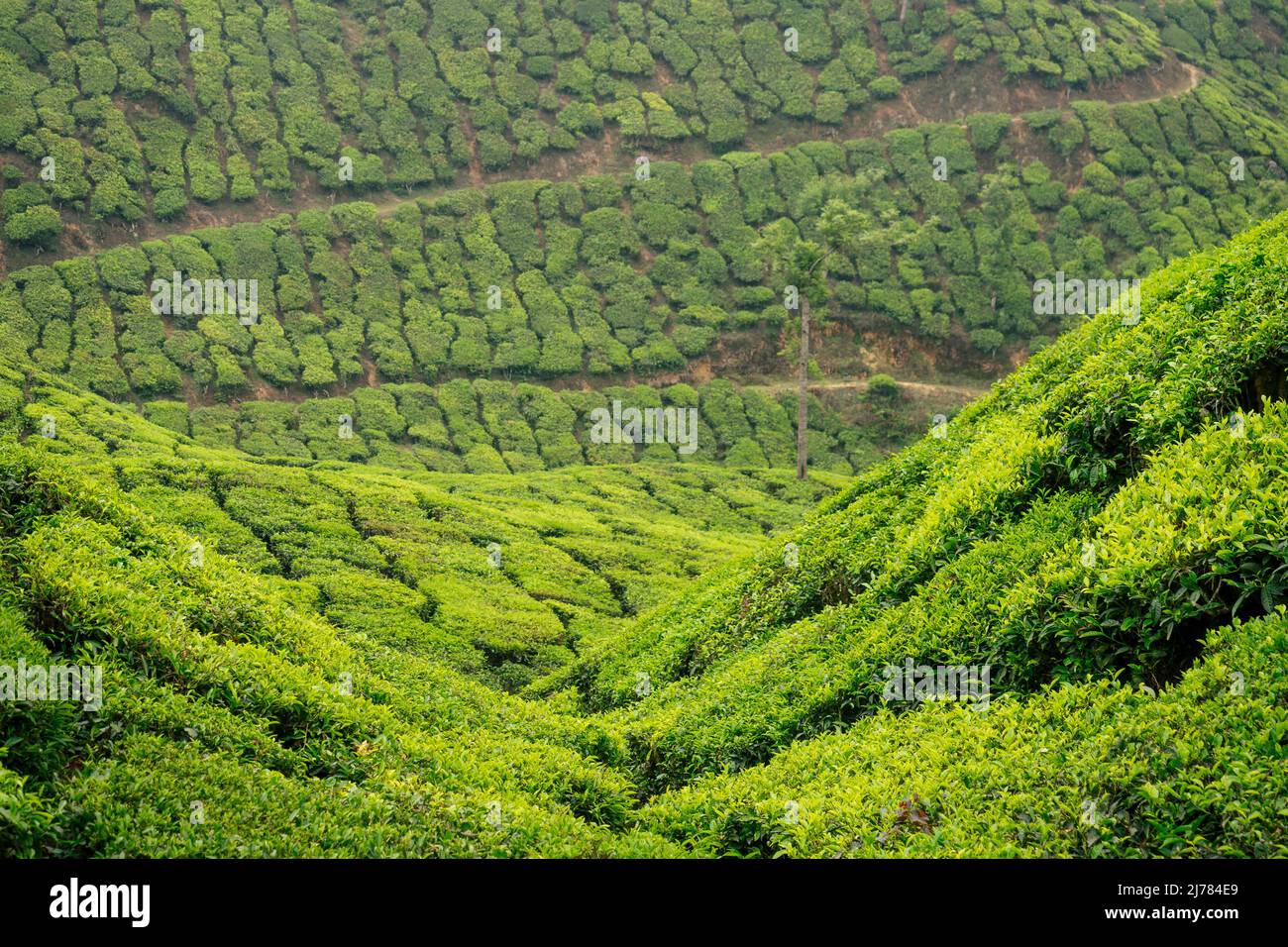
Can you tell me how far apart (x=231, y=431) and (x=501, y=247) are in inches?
621

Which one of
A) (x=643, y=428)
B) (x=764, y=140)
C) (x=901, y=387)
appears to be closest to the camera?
(x=643, y=428)

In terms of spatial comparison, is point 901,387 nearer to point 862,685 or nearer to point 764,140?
point 764,140

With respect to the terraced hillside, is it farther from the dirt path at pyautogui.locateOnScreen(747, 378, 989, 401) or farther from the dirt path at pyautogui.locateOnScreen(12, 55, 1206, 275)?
the dirt path at pyautogui.locateOnScreen(12, 55, 1206, 275)

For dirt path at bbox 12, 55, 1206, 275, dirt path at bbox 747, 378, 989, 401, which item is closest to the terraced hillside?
→ dirt path at bbox 747, 378, 989, 401

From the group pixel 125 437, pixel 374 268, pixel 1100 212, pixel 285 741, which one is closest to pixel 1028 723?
pixel 285 741

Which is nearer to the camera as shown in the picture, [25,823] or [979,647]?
[25,823]

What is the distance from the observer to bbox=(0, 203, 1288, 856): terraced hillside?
17.2 ft

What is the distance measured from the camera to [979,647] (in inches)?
293

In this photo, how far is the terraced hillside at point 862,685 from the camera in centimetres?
525

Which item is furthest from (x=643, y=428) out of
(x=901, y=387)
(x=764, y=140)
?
(x=764, y=140)

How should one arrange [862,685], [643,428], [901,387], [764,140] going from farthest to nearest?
1. [764,140]
2. [901,387]
3. [643,428]
4. [862,685]

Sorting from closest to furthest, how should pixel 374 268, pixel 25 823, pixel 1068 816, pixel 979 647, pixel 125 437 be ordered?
pixel 25 823, pixel 1068 816, pixel 979 647, pixel 125 437, pixel 374 268

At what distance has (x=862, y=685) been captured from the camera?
829cm

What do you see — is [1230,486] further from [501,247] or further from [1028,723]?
[501,247]
